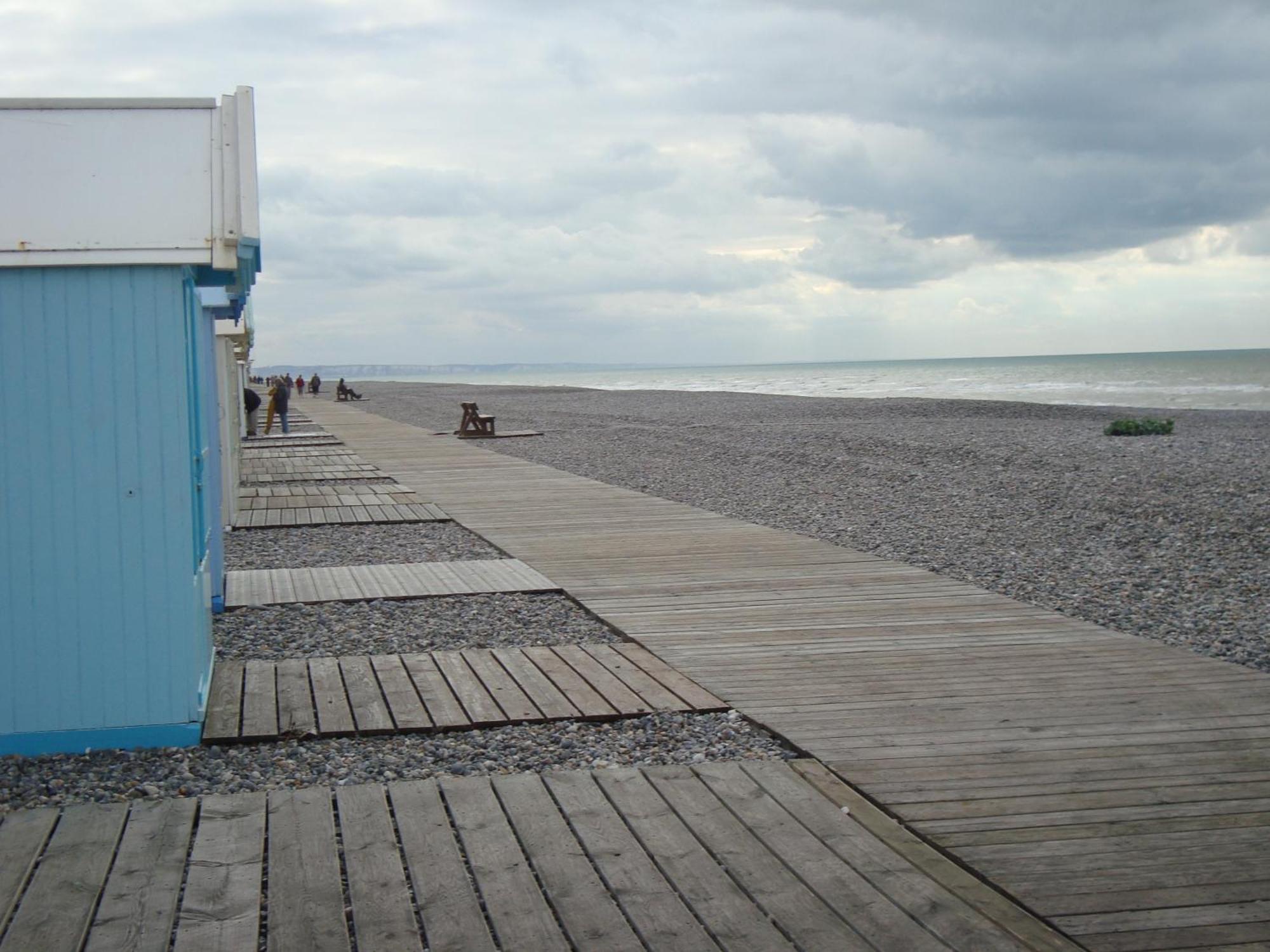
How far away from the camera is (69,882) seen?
10.0 feet

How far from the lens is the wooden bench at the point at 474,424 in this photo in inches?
856

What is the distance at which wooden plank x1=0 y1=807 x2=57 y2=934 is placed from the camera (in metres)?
2.97

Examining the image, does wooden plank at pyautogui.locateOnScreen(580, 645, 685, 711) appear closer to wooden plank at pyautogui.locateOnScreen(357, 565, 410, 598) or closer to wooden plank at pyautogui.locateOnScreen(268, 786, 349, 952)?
wooden plank at pyautogui.locateOnScreen(268, 786, 349, 952)

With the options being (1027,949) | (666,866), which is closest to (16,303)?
(666,866)

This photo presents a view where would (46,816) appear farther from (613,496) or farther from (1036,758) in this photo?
(613,496)

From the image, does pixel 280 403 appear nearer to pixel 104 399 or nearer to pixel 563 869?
pixel 104 399

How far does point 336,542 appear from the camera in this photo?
9445mm

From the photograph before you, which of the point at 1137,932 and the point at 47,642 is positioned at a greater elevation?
the point at 47,642

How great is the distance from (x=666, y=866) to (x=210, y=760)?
5.79 feet

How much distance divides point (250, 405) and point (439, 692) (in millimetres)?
17611

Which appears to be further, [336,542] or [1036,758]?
[336,542]

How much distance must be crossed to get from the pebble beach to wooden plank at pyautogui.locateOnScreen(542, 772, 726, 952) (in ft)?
10.5

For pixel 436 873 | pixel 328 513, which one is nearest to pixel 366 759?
pixel 436 873

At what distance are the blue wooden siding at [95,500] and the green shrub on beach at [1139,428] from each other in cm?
2109
